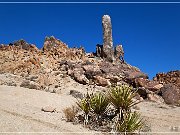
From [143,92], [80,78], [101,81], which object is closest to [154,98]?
[143,92]

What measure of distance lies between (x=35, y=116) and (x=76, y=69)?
15617 mm

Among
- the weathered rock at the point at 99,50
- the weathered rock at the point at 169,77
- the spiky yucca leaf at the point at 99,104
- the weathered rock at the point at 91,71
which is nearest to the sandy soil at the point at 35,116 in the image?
the spiky yucca leaf at the point at 99,104

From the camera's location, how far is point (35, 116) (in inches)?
427

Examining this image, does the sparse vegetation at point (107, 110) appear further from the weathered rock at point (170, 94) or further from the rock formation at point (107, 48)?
the rock formation at point (107, 48)

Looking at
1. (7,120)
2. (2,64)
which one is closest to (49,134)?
(7,120)

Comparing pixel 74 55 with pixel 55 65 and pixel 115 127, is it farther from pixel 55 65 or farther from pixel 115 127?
pixel 115 127

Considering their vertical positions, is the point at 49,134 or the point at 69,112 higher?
the point at 69,112

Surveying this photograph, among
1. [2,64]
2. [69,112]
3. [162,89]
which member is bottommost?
[69,112]

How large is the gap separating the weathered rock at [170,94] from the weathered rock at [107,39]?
9.75 meters

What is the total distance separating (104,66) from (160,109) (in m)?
9.70

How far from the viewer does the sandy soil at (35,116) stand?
348 inches

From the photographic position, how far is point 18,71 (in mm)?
26359

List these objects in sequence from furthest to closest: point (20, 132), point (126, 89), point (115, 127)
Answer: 1. point (126, 89)
2. point (115, 127)
3. point (20, 132)

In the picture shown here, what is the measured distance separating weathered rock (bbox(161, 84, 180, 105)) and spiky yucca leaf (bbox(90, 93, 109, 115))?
478 inches
